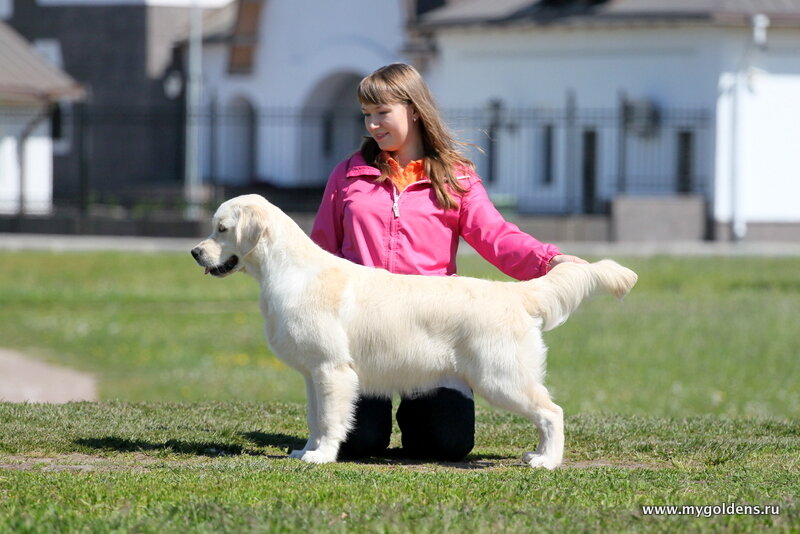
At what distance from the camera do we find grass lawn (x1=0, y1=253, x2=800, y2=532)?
213 inches

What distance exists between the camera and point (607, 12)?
30.5 metres

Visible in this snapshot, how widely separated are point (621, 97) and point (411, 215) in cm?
2405

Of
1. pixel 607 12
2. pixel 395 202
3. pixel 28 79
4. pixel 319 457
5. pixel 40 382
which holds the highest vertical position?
pixel 607 12

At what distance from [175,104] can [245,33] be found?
10.8ft

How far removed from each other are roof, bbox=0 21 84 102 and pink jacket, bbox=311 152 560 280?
25.7 metres

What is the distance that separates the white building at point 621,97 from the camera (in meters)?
29.7

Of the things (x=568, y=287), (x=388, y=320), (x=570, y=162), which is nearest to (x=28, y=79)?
(x=570, y=162)

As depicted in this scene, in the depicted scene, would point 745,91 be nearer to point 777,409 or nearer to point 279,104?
point 279,104

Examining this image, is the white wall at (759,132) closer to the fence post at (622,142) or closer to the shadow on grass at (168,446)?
the fence post at (622,142)

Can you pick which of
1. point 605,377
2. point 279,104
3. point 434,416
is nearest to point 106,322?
point 605,377

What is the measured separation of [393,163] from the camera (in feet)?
23.8

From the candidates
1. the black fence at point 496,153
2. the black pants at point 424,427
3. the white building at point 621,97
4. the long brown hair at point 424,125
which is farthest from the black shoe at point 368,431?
the white building at point 621,97

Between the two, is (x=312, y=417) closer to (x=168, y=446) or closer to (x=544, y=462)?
(x=168, y=446)

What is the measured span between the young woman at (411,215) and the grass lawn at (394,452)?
0.90 feet
